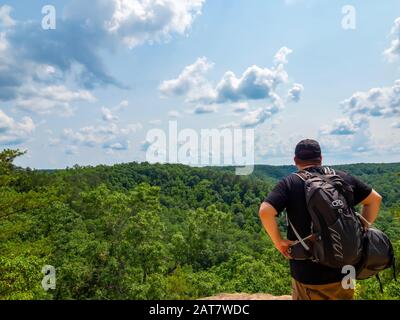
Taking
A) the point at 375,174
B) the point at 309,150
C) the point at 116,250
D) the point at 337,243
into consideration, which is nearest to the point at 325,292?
the point at 337,243

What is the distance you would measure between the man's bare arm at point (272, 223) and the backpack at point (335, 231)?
11 cm

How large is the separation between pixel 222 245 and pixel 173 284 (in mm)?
18898

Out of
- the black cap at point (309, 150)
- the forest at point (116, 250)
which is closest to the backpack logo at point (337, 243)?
the black cap at point (309, 150)

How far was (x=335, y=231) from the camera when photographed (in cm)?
264

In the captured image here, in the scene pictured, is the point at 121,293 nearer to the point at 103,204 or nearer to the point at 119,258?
the point at 119,258

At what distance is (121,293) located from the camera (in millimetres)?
26062

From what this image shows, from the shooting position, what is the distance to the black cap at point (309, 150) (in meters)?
2.95

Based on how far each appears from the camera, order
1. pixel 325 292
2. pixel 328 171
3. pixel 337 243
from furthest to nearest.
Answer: pixel 328 171 < pixel 325 292 < pixel 337 243

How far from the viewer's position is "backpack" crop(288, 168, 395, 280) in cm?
264

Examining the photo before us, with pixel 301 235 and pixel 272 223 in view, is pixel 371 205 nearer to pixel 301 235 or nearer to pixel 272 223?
pixel 301 235

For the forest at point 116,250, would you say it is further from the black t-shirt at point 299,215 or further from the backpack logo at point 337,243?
the backpack logo at point 337,243

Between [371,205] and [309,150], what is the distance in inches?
29.0

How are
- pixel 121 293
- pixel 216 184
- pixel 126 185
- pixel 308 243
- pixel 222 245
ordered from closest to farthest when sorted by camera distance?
pixel 308 243 < pixel 121 293 < pixel 222 245 < pixel 126 185 < pixel 216 184
